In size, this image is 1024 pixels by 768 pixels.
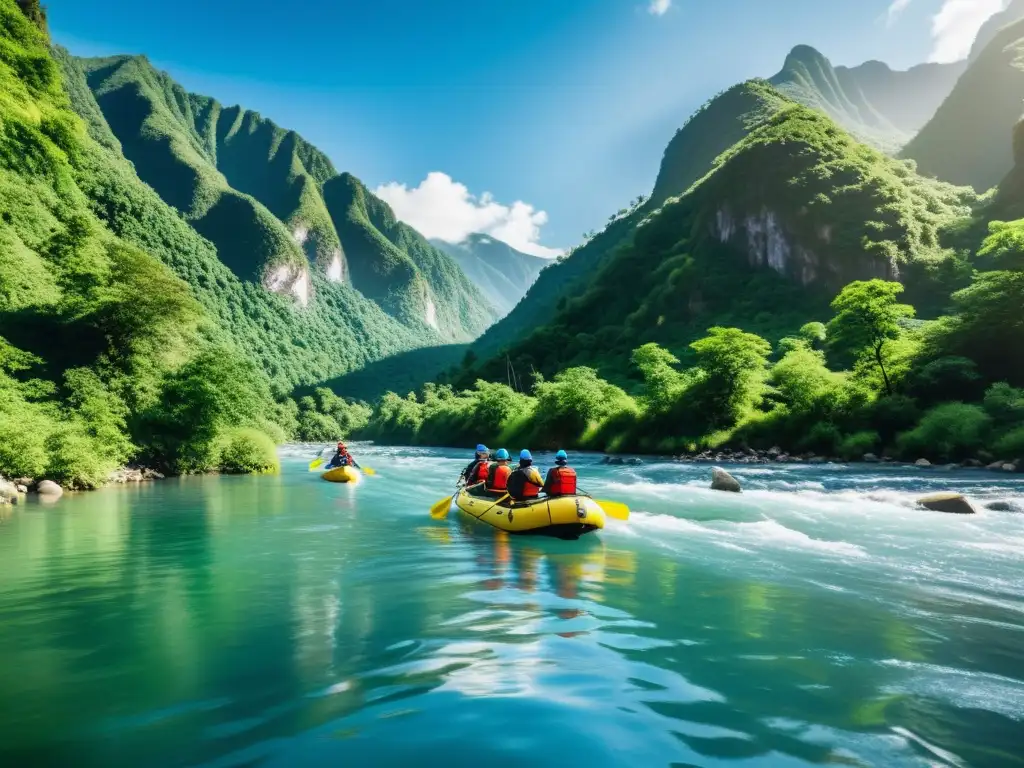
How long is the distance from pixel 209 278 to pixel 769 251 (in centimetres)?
12820

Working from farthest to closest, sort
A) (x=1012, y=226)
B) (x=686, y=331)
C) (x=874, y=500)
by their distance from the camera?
(x=686, y=331) < (x=1012, y=226) < (x=874, y=500)

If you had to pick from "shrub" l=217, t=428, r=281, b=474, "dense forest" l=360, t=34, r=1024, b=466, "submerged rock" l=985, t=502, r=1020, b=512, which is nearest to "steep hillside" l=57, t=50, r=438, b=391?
"dense forest" l=360, t=34, r=1024, b=466

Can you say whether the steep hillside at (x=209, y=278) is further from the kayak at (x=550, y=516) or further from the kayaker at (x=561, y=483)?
the kayaker at (x=561, y=483)

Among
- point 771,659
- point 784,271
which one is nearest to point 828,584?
point 771,659

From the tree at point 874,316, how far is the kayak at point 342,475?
3126 centimetres

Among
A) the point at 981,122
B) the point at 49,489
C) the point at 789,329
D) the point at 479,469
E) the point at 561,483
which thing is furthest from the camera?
the point at 981,122

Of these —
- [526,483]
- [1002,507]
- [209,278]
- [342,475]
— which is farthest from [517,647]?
[209,278]

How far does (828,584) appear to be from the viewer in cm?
865

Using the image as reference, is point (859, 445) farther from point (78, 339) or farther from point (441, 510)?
point (78, 339)

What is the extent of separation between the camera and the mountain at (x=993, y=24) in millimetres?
158750

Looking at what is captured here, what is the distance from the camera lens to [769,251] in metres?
89.4

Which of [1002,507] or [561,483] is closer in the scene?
[561,483]

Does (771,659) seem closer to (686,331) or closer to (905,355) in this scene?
(905,355)

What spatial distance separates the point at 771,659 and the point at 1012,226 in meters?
36.6
